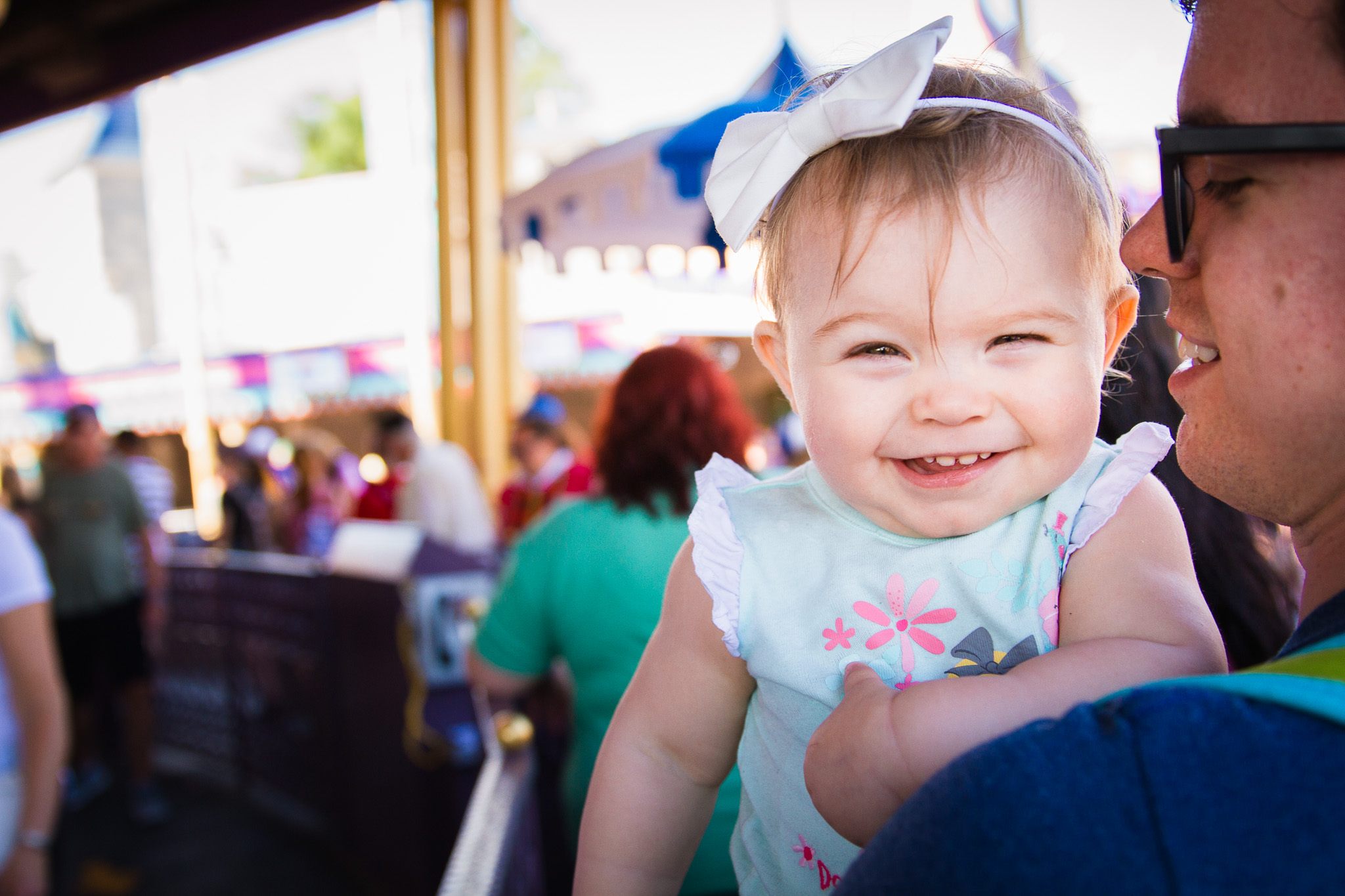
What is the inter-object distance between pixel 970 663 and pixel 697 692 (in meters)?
0.29

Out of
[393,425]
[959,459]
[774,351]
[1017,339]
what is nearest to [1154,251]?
[1017,339]

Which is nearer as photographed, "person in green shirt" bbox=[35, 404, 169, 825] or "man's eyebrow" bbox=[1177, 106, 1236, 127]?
"man's eyebrow" bbox=[1177, 106, 1236, 127]

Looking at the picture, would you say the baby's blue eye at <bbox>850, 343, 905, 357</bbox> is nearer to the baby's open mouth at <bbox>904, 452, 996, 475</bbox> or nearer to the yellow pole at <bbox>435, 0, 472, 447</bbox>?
the baby's open mouth at <bbox>904, 452, 996, 475</bbox>

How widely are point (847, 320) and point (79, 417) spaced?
551 centimetres

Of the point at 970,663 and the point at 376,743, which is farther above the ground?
the point at 970,663

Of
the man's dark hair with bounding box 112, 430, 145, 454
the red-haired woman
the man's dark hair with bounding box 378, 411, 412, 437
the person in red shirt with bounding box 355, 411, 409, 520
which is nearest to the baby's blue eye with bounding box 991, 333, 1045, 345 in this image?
the red-haired woman

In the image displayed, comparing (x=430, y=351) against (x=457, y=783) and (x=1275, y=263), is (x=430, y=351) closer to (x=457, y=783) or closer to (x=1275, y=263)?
(x=457, y=783)

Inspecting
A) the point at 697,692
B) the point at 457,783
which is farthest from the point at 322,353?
the point at 697,692

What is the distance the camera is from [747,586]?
91 centimetres

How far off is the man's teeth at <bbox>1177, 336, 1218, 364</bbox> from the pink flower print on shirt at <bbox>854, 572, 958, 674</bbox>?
33 cm

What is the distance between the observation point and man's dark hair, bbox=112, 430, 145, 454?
7.12 m

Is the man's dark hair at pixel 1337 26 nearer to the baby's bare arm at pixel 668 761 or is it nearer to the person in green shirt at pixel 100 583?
the baby's bare arm at pixel 668 761

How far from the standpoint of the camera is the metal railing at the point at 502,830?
1.50m

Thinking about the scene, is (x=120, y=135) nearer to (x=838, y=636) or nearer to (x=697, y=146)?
(x=697, y=146)
